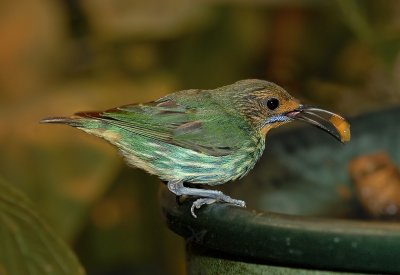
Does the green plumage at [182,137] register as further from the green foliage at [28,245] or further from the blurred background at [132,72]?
the blurred background at [132,72]

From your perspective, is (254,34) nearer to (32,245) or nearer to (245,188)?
(245,188)

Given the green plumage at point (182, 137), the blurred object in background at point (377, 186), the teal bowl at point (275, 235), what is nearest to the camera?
the teal bowl at point (275, 235)

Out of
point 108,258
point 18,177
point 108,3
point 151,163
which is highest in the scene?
point 108,3

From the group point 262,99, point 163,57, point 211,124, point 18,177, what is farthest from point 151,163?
point 163,57

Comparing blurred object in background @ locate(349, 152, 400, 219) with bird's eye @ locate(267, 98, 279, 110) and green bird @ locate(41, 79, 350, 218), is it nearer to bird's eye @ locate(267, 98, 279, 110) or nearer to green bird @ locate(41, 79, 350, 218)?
green bird @ locate(41, 79, 350, 218)

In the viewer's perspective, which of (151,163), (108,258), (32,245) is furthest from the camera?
(108,258)

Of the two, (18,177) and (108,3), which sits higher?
(108,3)

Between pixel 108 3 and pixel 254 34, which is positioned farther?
pixel 254 34

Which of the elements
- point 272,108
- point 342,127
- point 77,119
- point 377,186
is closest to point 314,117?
point 272,108

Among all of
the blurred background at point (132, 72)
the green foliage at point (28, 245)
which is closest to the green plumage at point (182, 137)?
the green foliage at point (28, 245)
